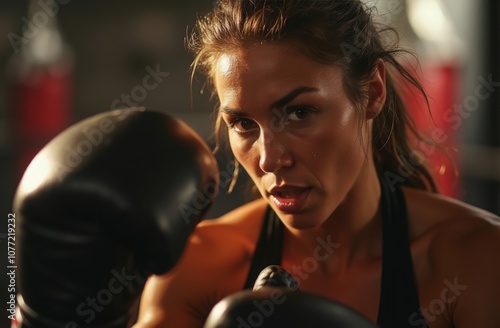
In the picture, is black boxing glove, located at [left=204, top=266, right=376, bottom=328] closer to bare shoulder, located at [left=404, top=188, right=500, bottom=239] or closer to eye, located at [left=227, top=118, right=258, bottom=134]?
eye, located at [left=227, top=118, right=258, bottom=134]

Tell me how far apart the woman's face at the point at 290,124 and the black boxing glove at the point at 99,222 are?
0.51 ft

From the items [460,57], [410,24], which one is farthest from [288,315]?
[460,57]

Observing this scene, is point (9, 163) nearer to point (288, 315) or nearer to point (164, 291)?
point (164, 291)

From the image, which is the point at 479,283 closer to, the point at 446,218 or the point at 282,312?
the point at 446,218

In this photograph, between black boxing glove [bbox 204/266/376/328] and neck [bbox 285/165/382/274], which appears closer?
black boxing glove [bbox 204/266/376/328]

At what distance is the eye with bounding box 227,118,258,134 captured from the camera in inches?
47.1

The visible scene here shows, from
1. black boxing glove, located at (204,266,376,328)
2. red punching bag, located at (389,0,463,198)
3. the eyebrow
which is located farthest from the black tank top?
red punching bag, located at (389,0,463,198)

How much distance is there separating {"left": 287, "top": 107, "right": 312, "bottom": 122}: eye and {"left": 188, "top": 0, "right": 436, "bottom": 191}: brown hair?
0.25ft

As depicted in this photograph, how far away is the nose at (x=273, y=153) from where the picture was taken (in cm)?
115

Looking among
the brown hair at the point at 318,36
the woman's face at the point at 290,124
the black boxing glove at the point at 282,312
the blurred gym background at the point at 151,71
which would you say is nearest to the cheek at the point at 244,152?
the woman's face at the point at 290,124

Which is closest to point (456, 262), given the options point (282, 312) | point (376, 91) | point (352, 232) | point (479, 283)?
point (479, 283)

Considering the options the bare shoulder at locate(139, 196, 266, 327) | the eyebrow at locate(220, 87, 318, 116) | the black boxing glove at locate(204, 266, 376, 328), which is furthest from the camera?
the bare shoulder at locate(139, 196, 266, 327)

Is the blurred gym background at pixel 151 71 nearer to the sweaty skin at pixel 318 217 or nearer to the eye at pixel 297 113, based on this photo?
the sweaty skin at pixel 318 217

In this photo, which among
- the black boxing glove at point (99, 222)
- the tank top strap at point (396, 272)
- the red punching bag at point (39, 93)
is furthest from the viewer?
the red punching bag at point (39, 93)
